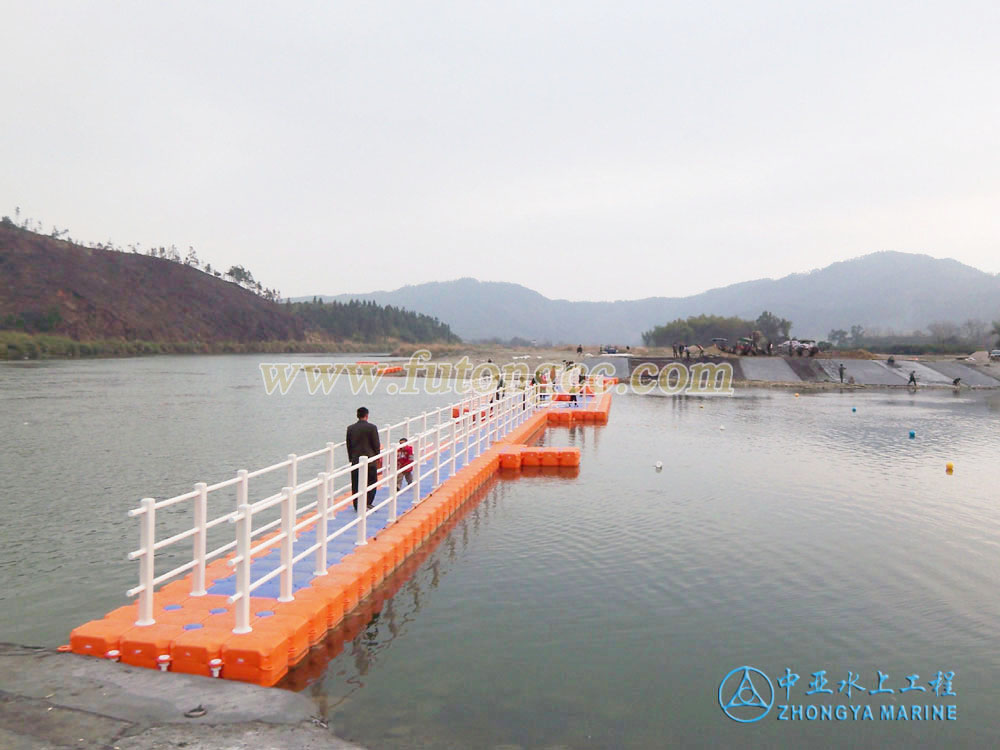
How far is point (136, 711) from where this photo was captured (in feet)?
18.8

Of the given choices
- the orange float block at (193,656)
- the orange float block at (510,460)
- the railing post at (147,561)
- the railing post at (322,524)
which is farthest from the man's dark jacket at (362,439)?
the orange float block at (510,460)

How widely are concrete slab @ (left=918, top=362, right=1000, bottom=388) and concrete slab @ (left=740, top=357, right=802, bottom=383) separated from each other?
43.6 feet

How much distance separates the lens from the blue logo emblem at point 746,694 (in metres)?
7.06

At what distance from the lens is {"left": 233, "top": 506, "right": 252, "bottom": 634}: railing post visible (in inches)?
272

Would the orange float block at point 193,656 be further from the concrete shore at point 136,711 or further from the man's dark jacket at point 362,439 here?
the man's dark jacket at point 362,439

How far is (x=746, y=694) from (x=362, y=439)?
663cm

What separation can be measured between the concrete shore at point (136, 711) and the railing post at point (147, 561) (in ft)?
1.73

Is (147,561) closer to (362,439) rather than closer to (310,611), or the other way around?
(310,611)

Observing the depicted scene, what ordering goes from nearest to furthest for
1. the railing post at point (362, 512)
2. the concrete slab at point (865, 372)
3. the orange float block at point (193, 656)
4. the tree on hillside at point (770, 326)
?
the orange float block at point (193, 656) < the railing post at point (362, 512) < the concrete slab at point (865, 372) < the tree on hillside at point (770, 326)

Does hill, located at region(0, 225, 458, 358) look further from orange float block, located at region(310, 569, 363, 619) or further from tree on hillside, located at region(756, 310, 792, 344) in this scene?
orange float block, located at region(310, 569, 363, 619)

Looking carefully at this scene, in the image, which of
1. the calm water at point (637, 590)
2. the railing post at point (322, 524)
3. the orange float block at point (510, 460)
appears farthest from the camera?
the orange float block at point (510, 460)

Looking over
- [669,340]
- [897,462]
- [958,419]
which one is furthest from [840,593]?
[669,340]

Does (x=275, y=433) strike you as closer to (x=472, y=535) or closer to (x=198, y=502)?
(x=472, y=535)

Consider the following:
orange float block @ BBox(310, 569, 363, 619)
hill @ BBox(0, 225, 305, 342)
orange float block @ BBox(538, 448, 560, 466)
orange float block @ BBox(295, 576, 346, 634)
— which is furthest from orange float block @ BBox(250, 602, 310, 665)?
hill @ BBox(0, 225, 305, 342)
